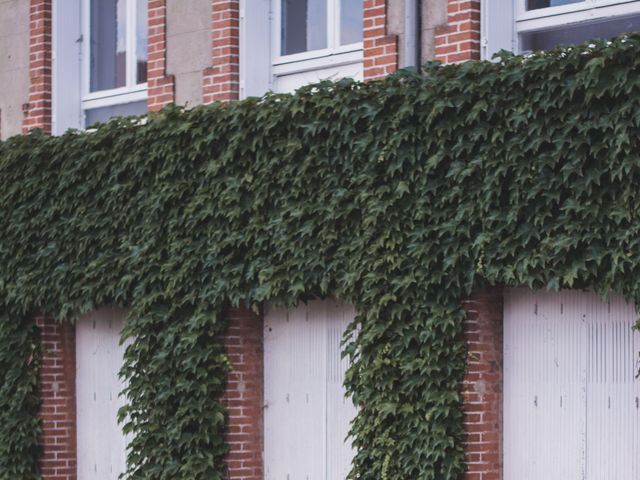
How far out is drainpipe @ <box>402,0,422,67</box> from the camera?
37.3ft

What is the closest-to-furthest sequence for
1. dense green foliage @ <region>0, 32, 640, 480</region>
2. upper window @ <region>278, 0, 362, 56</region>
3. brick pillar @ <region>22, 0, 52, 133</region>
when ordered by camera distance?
dense green foliage @ <region>0, 32, 640, 480</region> < upper window @ <region>278, 0, 362, 56</region> < brick pillar @ <region>22, 0, 52, 133</region>

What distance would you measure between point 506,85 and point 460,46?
33.7 inches

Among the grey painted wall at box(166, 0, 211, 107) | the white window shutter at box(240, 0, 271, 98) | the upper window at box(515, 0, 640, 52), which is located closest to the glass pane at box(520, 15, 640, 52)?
the upper window at box(515, 0, 640, 52)

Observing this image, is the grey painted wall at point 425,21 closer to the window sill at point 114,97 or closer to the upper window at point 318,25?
the upper window at point 318,25

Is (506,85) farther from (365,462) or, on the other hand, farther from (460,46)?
(365,462)

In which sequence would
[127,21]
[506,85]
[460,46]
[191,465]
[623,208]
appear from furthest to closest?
[127,21], [191,465], [460,46], [506,85], [623,208]

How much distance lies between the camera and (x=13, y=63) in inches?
618

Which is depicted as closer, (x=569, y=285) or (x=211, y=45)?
(x=569, y=285)

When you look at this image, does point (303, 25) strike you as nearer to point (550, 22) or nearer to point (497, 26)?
point (497, 26)

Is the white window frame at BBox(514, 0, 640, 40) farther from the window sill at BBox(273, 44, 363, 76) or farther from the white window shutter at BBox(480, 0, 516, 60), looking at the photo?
the window sill at BBox(273, 44, 363, 76)

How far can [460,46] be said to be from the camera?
1108cm

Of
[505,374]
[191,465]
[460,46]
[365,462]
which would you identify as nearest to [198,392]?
[191,465]

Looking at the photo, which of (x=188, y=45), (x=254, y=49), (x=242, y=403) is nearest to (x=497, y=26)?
(x=254, y=49)

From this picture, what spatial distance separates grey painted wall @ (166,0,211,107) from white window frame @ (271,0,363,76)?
63 centimetres
